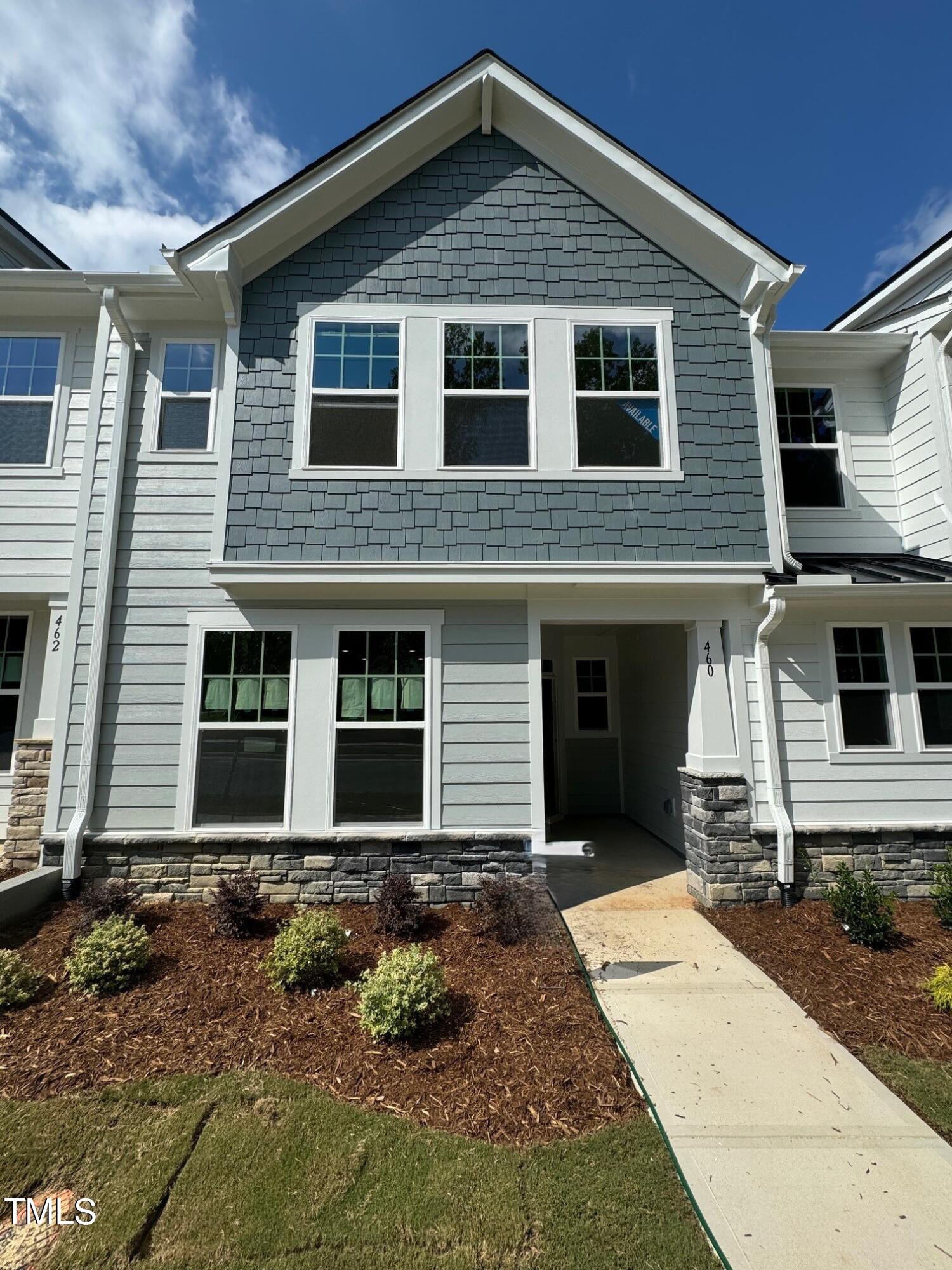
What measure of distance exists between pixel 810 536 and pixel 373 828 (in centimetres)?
624

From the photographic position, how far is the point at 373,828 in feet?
19.4

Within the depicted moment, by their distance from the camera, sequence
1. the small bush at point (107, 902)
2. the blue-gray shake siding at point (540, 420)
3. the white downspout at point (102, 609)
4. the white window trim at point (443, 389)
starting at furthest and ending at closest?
the white window trim at point (443, 389)
the blue-gray shake siding at point (540, 420)
the white downspout at point (102, 609)
the small bush at point (107, 902)

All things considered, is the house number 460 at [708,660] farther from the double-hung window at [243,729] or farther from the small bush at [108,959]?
the small bush at [108,959]

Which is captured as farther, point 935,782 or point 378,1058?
point 935,782

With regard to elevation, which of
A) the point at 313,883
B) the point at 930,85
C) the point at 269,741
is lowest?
the point at 313,883

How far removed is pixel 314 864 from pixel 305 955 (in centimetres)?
152

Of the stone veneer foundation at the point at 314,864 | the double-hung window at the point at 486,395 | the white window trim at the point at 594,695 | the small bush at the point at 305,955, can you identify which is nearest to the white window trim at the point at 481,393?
the double-hung window at the point at 486,395

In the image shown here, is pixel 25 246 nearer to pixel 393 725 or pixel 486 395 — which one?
pixel 486 395

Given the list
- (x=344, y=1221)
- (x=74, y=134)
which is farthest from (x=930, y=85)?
(x=344, y=1221)

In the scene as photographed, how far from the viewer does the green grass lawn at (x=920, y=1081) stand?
3254 mm

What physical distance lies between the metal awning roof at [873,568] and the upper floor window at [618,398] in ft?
6.39

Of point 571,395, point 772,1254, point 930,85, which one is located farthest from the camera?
point 930,85

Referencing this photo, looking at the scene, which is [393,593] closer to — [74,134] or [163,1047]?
[163,1047]

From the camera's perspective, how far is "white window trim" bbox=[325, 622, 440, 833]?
5914 millimetres
